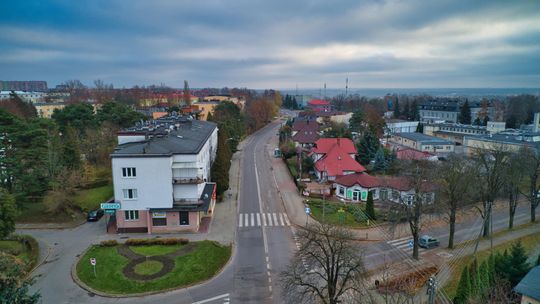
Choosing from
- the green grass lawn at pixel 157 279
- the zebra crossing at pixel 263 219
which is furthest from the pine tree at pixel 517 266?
the green grass lawn at pixel 157 279

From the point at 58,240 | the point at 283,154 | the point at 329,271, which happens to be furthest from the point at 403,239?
the point at 283,154

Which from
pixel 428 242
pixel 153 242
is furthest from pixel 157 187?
pixel 428 242

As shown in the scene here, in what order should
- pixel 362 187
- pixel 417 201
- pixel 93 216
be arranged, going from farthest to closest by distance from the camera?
pixel 362 187 → pixel 93 216 → pixel 417 201

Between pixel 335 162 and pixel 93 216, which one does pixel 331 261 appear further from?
pixel 335 162

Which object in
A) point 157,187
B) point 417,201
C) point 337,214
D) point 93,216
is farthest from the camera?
point 337,214

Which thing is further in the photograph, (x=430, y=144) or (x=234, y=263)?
(x=430, y=144)

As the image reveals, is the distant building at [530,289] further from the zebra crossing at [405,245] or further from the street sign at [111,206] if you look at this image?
the street sign at [111,206]

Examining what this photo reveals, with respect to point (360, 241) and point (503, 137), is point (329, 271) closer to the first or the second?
point (360, 241)
